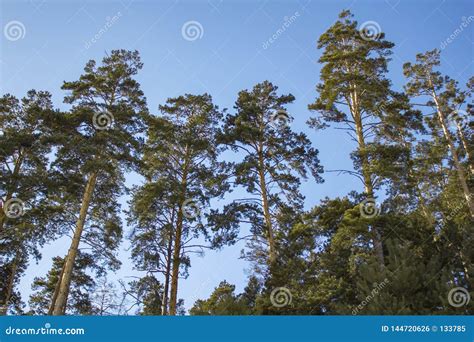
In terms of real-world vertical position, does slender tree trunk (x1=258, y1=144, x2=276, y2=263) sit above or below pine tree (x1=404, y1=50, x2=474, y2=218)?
below

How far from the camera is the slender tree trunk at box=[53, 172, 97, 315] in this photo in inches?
570

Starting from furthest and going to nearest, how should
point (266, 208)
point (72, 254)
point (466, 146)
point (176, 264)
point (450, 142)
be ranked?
point (466, 146)
point (450, 142)
point (266, 208)
point (176, 264)
point (72, 254)

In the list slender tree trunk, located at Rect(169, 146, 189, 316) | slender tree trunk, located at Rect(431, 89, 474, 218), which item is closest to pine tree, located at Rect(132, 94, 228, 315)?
slender tree trunk, located at Rect(169, 146, 189, 316)

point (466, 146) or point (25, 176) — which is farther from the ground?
point (466, 146)

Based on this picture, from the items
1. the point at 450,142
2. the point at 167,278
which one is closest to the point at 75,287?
the point at 167,278

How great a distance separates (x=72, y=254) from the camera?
15.6 m

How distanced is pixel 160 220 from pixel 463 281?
1235cm

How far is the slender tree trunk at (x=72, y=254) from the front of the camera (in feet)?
47.5

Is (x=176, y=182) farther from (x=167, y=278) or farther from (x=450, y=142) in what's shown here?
(x=450, y=142)

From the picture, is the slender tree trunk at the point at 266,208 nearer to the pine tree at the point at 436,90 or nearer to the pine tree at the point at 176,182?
the pine tree at the point at 176,182

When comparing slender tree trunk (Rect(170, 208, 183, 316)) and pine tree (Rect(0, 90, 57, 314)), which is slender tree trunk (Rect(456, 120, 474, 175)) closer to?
slender tree trunk (Rect(170, 208, 183, 316))

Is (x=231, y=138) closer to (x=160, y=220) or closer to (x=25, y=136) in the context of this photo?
(x=160, y=220)

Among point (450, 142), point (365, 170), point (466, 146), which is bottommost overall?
point (365, 170)

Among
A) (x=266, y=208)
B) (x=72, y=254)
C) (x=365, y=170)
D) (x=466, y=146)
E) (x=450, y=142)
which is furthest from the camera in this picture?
(x=466, y=146)
